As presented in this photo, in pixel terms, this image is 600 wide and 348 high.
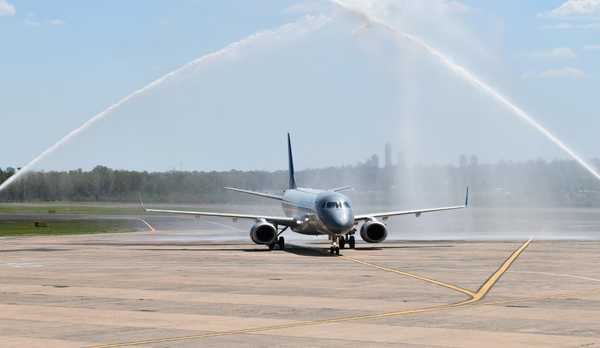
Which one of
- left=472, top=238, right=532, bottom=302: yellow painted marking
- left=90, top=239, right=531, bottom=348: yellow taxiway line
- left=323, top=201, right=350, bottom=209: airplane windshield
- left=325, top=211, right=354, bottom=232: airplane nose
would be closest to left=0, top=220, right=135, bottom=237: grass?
left=323, top=201, right=350, bottom=209: airplane windshield

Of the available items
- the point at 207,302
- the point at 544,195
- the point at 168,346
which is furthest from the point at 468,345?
the point at 544,195

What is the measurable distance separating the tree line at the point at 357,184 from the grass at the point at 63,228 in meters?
7.20

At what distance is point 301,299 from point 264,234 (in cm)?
2616

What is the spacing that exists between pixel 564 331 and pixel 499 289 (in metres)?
9.66

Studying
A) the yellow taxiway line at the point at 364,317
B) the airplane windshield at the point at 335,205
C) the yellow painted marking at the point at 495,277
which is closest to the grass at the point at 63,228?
the airplane windshield at the point at 335,205

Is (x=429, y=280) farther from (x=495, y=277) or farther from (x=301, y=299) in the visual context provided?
(x=301, y=299)

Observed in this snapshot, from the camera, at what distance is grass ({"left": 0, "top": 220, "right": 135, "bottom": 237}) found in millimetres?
79188

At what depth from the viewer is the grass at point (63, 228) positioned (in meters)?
79.2

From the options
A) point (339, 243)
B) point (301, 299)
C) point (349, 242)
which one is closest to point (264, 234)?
point (339, 243)

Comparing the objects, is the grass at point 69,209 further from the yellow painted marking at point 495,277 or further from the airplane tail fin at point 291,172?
the yellow painted marking at point 495,277

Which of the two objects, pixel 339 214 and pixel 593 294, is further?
pixel 339 214

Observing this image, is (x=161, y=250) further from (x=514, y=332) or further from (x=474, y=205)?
(x=474, y=205)

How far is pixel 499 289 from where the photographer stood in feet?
103

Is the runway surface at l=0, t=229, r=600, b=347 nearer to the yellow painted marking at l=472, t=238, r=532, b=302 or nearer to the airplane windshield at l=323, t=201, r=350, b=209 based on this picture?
the yellow painted marking at l=472, t=238, r=532, b=302
